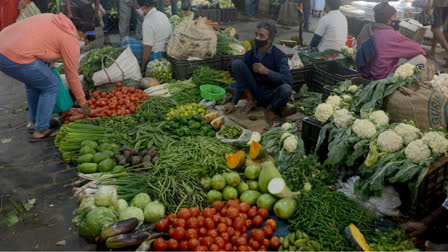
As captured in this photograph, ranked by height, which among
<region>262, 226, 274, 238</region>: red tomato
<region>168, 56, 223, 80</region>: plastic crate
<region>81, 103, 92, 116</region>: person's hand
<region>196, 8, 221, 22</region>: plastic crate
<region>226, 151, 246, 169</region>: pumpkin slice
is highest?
<region>196, 8, 221, 22</region>: plastic crate

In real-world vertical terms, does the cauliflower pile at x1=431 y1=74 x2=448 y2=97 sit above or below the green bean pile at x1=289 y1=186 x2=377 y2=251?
above

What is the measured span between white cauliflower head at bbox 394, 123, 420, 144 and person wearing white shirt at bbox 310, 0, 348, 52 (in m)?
3.80

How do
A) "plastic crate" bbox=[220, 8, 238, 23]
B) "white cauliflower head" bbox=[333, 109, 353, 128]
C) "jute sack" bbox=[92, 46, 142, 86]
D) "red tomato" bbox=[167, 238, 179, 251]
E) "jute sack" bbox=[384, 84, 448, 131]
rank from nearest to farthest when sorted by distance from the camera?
"red tomato" bbox=[167, 238, 179, 251] → "jute sack" bbox=[384, 84, 448, 131] → "white cauliflower head" bbox=[333, 109, 353, 128] → "jute sack" bbox=[92, 46, 142, 86] → "plastic crate" bbox=[220, 8, 238, 23]

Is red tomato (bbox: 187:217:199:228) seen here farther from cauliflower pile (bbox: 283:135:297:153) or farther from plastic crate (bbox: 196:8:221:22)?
plastic crate (bbox: 196:8:221:22)

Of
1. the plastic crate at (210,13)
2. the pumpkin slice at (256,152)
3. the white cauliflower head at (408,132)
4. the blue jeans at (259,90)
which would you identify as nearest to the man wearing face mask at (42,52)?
the blue jeans at (259,90)

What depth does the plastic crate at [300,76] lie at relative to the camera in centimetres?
607

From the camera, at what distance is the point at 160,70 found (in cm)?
650

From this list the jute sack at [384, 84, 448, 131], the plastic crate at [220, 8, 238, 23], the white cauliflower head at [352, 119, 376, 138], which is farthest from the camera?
the plastic crate at [220, 8, 238, 23]

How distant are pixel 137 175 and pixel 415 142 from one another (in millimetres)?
2758

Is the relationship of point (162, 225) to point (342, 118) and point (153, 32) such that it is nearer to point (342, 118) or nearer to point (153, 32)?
point (342, 118)

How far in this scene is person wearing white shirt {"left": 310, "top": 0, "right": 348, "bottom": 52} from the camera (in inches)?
254

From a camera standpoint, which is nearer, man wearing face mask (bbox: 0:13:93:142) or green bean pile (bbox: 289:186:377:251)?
green bean pile (bbox: 289:186:377:251)

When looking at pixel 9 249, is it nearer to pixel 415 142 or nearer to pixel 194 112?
pixel 194 112

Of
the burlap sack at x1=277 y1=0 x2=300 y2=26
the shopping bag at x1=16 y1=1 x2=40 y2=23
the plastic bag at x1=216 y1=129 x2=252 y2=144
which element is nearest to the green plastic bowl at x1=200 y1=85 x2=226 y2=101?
the plastic bag at x1=216 y1=129 x2=252 y2=144
